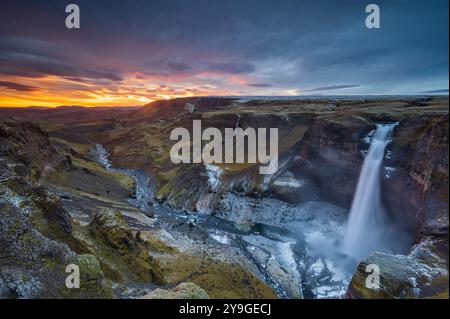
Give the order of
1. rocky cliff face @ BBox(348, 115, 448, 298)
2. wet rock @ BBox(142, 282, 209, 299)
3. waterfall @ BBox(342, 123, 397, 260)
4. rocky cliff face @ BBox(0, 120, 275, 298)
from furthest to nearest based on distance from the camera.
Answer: waterfall @ BBox(342, 123, 397, 260) → rocky cliff face @ BBox(348, 115, 448, 298) → rocky cliff face @ BBox(0, 120, 275, 298) → wet rock @ BBox(142, 282, 209, 299)

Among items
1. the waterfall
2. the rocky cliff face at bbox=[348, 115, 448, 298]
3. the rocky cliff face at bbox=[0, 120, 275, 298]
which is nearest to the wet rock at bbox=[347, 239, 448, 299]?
the rocky cliff face at bbox=[348, 115, 448, 298]

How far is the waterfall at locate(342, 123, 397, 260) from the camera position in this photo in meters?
39.7

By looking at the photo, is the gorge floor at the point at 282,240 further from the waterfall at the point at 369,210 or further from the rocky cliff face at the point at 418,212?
the rocky cliff face at the point at 418,212

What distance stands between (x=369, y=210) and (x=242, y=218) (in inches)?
852

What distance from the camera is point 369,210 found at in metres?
43.3

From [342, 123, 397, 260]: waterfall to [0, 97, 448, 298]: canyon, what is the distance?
43cm

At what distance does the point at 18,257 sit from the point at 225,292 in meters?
17.6

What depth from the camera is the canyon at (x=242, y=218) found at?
17.7 m

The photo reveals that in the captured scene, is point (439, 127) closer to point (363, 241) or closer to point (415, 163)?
point (415, 163)

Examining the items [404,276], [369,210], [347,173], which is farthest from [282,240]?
[404,276]

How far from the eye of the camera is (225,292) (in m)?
26.7

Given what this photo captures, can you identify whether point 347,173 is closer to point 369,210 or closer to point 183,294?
point 369,210

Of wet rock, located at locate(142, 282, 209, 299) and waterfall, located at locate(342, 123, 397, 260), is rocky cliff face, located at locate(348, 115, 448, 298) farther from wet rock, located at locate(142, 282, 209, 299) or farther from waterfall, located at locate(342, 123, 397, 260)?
wet rock, located at locate(142, 282, 209, 299)
